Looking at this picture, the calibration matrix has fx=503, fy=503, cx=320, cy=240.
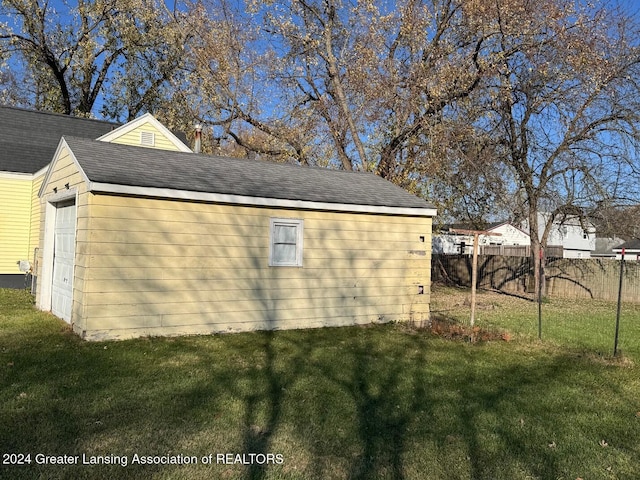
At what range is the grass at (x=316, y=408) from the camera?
383 centimetres

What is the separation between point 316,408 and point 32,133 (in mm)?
15976

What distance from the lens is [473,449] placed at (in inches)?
164

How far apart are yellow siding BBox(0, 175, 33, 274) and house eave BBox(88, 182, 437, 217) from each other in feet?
30.1

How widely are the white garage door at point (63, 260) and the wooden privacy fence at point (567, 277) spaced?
17.6m

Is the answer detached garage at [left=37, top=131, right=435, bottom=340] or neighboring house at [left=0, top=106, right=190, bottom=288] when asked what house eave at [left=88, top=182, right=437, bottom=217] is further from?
neighboring house at [left=0, top=106, right=190, bottom=288]

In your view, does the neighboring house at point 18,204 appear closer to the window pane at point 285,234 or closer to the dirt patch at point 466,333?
the window pane at point 285,234

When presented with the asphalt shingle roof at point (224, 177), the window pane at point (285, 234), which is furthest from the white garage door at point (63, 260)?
the window pane at point (285, 234)

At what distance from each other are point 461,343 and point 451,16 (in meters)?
13.4

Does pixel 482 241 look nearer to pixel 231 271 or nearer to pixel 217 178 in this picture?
pixel 217 178

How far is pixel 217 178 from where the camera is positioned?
9.04m

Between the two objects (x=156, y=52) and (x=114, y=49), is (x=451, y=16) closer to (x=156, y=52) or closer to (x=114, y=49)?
(x=156, y=52)

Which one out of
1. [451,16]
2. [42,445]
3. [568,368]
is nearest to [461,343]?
[568,368]

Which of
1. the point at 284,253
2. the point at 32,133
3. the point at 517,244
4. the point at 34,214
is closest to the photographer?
the point at 284,253

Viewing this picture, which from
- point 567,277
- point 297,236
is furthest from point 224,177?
point 567,277
